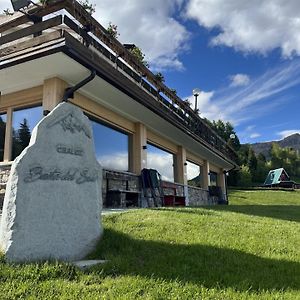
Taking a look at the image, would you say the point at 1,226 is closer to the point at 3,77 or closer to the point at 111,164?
the point at 3,77

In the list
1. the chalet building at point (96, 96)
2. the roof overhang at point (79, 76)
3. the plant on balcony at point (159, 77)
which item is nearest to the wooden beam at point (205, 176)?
the chalet building at point (96, 96)

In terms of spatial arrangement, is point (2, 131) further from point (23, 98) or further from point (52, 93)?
point (52, 93)

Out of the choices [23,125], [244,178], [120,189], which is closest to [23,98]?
[23,125]

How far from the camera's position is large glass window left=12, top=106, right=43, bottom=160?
31.3ft

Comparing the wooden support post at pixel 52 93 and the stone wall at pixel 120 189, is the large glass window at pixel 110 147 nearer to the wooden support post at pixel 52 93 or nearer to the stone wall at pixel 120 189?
the stone wall at pixel 120 189

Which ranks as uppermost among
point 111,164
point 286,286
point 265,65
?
point 265,65

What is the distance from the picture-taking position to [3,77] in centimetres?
900

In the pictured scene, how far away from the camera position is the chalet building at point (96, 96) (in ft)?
26.6

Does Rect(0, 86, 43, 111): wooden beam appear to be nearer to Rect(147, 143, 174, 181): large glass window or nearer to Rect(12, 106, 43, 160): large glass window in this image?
Rect(12, 106, 43, 160): large glass window

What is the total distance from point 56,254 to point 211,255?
5.88 feet

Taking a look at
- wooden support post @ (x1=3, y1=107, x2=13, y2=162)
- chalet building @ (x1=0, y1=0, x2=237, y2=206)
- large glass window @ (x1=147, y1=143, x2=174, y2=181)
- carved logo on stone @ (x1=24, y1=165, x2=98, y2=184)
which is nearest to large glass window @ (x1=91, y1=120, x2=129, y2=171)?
chalet building @ (x1=0, y1=0, x2=237, y2=206)

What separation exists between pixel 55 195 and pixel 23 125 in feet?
20.0

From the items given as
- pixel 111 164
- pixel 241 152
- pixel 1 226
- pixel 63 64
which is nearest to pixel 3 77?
pixel 63 64

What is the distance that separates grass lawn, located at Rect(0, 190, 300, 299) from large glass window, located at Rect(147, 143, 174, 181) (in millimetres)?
8126
